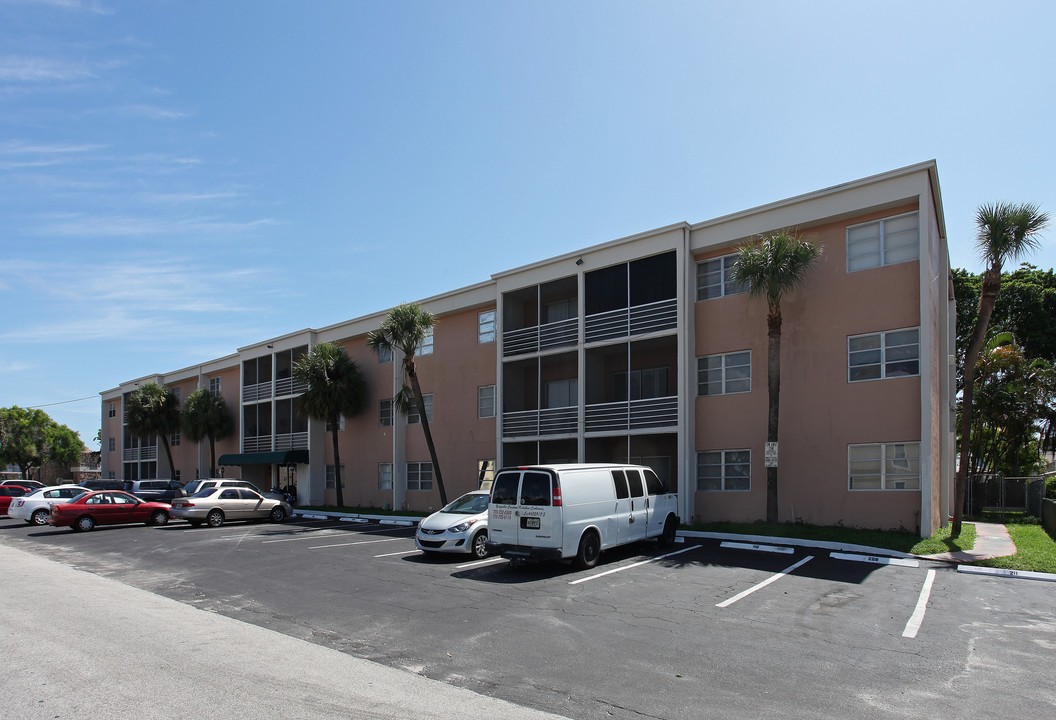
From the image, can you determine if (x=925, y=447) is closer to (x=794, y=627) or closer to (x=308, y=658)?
(x=794, y=627)

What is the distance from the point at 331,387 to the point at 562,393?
39.4 feet

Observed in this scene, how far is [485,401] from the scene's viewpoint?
1115 inches

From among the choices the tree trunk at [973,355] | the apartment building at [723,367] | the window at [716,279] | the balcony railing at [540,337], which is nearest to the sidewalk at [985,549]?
the tree trunk at [973,355]

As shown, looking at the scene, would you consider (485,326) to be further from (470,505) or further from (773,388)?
(470,505)

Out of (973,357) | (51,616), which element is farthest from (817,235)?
(51,616)

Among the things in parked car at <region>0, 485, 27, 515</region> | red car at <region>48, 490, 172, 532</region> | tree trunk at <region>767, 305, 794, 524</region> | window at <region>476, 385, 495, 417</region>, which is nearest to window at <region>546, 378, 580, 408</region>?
window at <region>476, 385, 495, 417</region>

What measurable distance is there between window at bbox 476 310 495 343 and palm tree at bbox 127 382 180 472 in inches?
1175

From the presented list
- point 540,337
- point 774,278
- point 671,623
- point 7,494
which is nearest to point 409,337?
point 540,337

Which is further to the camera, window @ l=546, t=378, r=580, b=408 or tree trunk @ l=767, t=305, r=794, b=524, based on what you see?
window @ l=546, t=378, r=580, b=408

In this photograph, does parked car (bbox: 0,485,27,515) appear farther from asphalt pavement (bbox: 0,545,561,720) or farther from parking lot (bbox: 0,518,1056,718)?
asphalt pavement (bbox: 0,545,561,720)

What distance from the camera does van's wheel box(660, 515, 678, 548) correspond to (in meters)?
15.9

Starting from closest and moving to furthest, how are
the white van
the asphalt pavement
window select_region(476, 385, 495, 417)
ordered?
the asphalt pavement < the white van < window select_region(476, 385, 495, 417)

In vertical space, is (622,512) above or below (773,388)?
below

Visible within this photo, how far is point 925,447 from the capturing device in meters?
17.2
